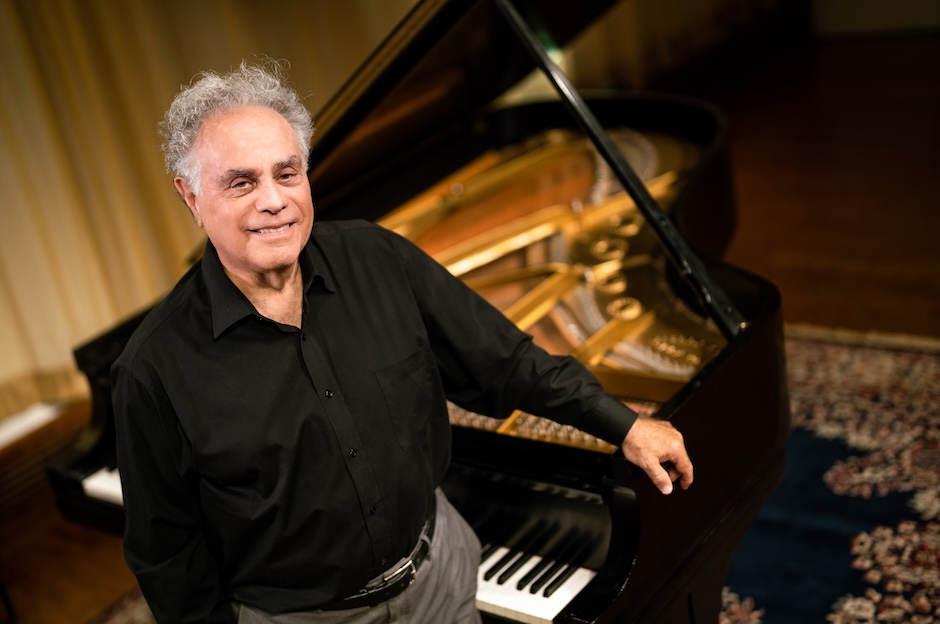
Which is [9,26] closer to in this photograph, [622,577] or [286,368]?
[286,368]

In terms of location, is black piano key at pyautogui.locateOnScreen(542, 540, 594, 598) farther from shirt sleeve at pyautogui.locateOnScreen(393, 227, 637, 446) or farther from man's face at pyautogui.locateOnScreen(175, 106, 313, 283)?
man's face at pyautogui.locateOnScreen(175, 106, 313, 283)

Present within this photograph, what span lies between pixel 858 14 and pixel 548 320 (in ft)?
24.5

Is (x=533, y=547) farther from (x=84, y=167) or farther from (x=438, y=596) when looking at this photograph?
(x=84, y=167)

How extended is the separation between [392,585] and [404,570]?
3 cm

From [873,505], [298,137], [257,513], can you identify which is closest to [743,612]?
[873,505]

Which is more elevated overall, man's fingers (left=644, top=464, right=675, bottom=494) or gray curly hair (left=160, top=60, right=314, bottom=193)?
gray curly hair (left=160, top=60, right=314, bottom=193)

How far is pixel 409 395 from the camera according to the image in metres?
1.77

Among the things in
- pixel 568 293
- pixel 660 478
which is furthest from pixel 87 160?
pixel 660 478

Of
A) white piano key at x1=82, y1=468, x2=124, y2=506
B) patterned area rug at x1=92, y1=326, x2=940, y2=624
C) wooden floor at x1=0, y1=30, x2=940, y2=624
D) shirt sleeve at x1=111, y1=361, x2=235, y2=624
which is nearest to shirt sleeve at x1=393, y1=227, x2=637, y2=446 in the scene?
shirt sleeve at x1=111, y1=361, x2=235, y2=624

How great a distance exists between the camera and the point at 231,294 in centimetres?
163

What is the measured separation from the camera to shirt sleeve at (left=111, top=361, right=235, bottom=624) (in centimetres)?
157

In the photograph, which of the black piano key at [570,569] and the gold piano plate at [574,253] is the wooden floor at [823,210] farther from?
the black piano key at [570,569]

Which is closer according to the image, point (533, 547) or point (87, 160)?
point (533, 547)

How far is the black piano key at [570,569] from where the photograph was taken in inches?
77.5
